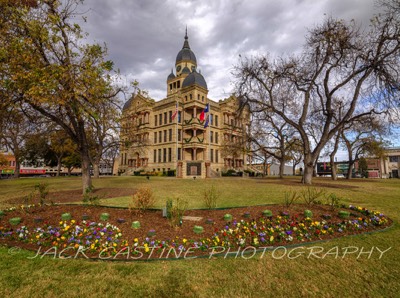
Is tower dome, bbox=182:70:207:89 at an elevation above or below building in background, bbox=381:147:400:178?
above

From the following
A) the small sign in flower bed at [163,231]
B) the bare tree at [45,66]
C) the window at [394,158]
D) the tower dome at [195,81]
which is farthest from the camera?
the window at [394,158]

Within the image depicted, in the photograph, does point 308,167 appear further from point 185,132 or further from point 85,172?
point 185,132

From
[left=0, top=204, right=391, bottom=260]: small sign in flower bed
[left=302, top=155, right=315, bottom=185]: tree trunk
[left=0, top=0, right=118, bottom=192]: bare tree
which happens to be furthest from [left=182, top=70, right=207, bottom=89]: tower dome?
[left=0, top=204, right=391, bottom=260]: small sign in flower bed

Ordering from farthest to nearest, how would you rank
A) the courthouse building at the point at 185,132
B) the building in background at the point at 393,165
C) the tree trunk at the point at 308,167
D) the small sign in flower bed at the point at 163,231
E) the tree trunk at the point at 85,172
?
the building in background at the point at 393,165 < the courthouse building at the point at 185,132 < the tree trunk at the point at 308,167 < the tree trunk at the point at 85,172 < the small sign in flower bed at the point at 163,231

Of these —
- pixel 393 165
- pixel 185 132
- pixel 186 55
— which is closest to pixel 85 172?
pixel 185 132

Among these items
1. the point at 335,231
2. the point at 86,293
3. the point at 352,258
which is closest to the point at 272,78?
the point at 335,231

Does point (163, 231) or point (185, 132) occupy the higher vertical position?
point (185, 132)

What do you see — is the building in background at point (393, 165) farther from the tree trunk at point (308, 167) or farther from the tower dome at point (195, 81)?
the tree trunk at point (308, 167)

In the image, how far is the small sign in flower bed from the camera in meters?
4.19

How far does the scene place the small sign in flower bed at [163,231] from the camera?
4.19m

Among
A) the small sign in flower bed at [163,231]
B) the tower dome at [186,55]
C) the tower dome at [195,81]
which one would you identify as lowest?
the small sign in flower bed at [163,231]

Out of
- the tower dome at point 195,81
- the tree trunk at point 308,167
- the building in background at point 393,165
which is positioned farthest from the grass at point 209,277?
the building in background at point 393,165

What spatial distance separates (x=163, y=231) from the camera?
4887 millimetres

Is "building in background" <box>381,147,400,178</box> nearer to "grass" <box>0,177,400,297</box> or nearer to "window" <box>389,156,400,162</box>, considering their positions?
"window" <box>389,156,400,162</box>
